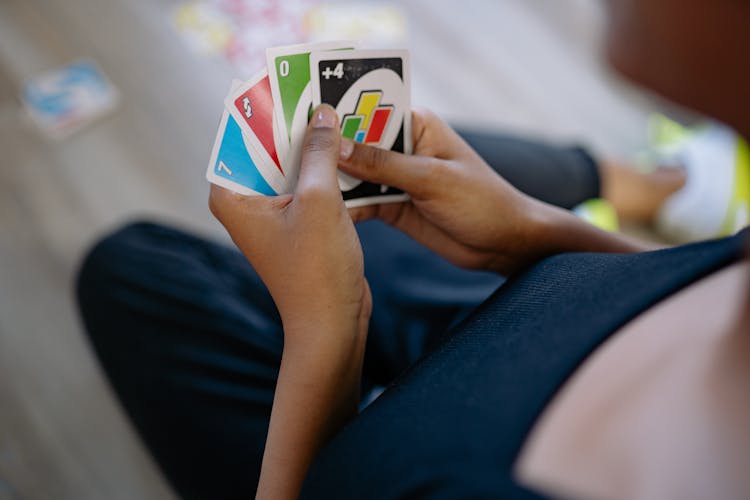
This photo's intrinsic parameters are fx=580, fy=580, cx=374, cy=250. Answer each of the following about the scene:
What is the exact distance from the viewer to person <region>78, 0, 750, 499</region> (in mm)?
459

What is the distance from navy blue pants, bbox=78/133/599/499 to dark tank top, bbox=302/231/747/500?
208 mm

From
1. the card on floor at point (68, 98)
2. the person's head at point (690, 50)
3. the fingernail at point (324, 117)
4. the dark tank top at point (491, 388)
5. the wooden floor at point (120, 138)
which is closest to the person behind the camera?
the person's head at point (690, 50)

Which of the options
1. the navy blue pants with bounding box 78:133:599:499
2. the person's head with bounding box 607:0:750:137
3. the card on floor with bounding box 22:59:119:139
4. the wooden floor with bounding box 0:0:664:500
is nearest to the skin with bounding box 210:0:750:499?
the person's head with bounding box 607:0:750:137

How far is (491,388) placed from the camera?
0.56 meters

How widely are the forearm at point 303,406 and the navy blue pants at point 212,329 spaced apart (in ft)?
0.55

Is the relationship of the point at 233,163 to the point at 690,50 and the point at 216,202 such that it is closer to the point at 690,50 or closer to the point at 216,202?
the point at 216,202

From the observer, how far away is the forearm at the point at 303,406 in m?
0.67

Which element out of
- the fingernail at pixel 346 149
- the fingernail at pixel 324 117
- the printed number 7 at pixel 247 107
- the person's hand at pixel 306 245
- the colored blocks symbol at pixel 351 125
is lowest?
the person's hand at pixel 306 245

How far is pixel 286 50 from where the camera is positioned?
→ 721 mm

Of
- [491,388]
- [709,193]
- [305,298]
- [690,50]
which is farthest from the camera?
[709,193]

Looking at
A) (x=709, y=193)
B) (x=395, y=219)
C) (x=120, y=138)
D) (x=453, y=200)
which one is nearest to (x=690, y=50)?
(x=453, y=200)

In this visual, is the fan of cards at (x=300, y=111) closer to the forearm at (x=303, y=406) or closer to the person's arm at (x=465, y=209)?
the person's arm at (x=465, y=209)

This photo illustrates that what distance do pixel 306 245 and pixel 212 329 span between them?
1.23 ft

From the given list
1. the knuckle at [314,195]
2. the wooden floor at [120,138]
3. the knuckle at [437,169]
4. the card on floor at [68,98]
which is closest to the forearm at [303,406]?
the knuckle at [314,195]
